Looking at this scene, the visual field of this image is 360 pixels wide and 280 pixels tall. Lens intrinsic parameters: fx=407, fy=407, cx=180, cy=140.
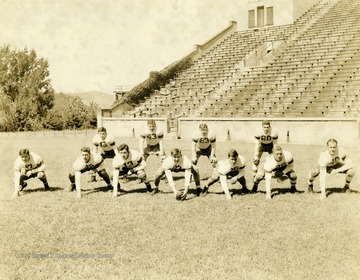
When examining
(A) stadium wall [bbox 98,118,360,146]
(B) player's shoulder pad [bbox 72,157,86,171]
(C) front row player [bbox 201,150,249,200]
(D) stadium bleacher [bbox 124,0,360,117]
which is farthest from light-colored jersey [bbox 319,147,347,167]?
(D) stadium bleacher [bbox 124,0,360,117]

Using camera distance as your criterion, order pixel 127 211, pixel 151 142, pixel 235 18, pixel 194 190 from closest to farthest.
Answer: pixel 127 211, pixel 194 190, pixel 151 142, pixel 235 18

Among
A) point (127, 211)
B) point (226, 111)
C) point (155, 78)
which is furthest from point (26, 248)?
point (155, 78)

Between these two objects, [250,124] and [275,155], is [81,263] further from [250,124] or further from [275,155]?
[250,124]

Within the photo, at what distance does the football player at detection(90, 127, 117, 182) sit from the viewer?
12.2m

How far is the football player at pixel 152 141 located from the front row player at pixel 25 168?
305cm

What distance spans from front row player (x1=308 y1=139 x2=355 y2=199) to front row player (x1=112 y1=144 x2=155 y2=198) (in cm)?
414

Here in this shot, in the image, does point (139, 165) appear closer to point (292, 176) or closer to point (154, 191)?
point (154, 191)

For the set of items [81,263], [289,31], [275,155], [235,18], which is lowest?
[81,263]

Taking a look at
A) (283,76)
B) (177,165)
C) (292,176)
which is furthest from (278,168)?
(283,76)

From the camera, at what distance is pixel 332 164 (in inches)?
376

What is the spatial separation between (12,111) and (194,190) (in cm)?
3412

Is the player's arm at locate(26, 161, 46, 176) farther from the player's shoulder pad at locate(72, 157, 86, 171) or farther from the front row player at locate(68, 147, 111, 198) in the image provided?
the player's shoulder pad at locate(72, 157, 86, 171)

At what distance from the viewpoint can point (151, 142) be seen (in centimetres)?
1238

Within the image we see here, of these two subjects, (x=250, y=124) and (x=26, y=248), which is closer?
(x=26, y=248)
